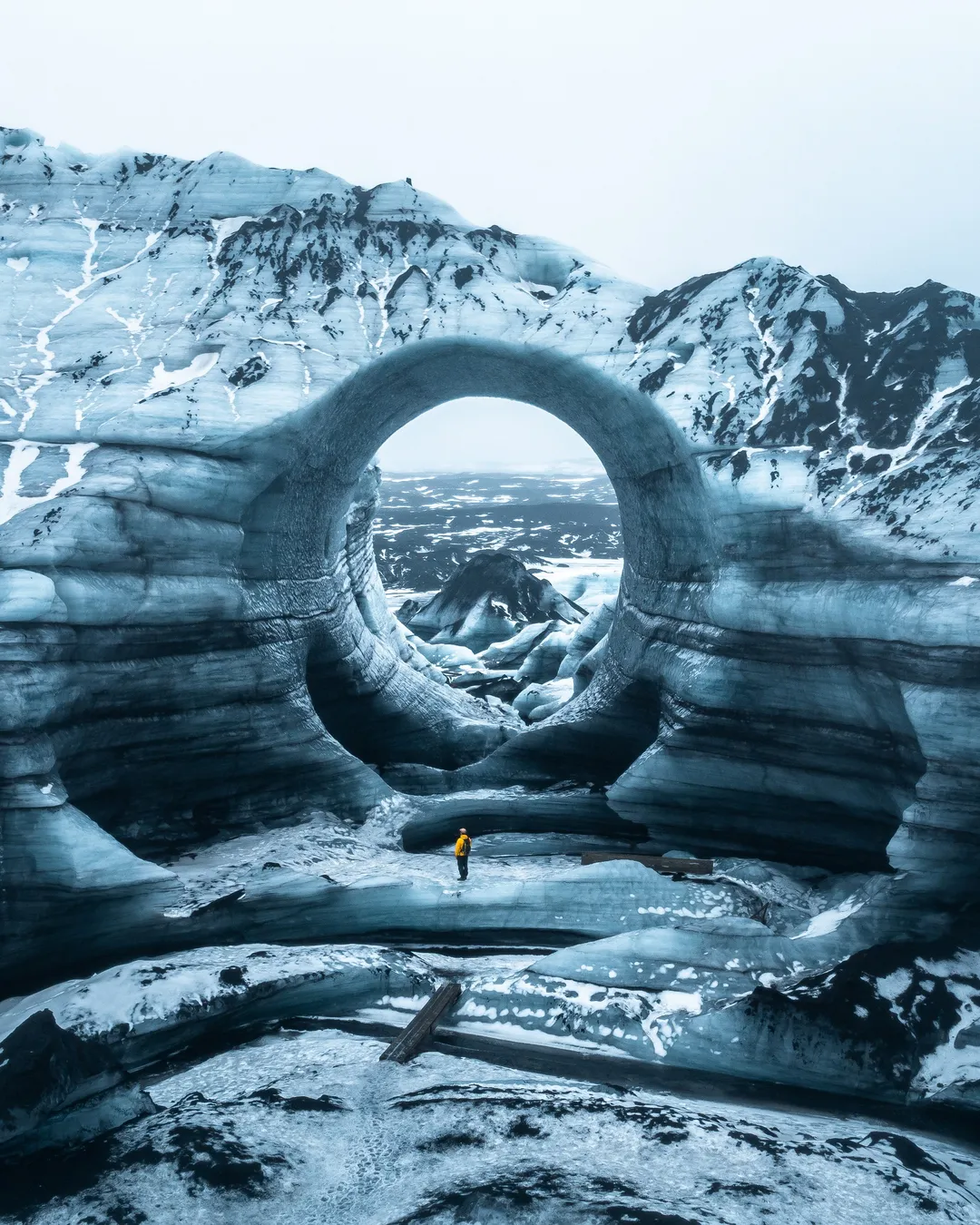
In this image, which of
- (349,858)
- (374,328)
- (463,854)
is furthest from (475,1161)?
(374,328)

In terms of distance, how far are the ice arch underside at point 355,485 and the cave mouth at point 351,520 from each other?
0.09 metres

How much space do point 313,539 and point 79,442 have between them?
3694 mm

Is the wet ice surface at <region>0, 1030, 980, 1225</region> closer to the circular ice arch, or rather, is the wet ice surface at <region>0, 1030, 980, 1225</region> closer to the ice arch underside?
the ice arch underside

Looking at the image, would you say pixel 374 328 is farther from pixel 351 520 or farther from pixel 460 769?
pixel 460 769

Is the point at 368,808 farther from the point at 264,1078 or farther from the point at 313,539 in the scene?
the point at 264,1078

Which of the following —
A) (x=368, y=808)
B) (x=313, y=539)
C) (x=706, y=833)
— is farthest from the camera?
(x=313, y=539)

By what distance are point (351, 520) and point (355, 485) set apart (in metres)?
2.65

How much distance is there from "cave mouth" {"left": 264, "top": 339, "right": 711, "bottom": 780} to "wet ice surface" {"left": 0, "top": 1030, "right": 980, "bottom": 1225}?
20.0ft

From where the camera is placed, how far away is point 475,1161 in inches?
216

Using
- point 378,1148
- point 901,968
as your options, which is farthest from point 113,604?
point 901,968

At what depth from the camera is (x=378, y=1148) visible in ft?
18.5

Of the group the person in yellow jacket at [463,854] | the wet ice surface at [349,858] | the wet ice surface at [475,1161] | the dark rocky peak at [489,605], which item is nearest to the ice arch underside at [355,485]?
the wet ice surface at [349,858]

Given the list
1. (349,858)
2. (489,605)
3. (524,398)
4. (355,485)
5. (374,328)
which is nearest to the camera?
(349,858)

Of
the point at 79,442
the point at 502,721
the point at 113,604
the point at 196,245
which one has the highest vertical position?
the point at 196,245
